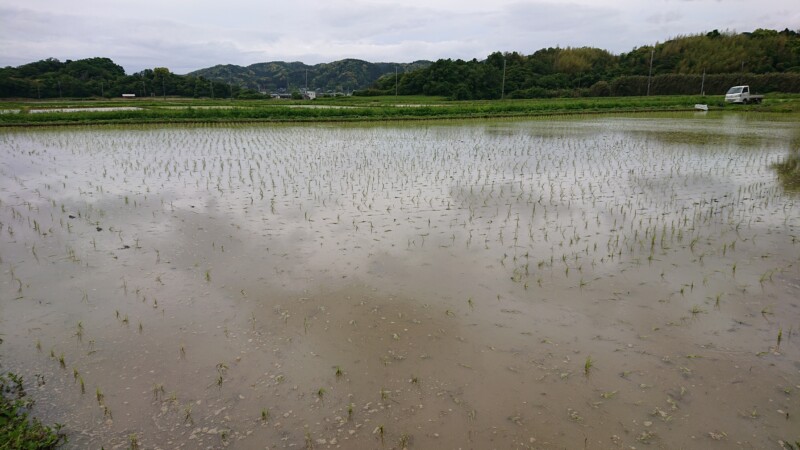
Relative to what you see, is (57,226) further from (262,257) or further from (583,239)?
(583,239)

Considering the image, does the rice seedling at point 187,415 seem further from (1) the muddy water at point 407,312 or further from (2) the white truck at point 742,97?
(2) the white truck at point 742,97

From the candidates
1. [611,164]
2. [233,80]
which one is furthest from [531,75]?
[233,80]

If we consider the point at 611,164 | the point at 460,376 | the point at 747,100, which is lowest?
the point at 460,376

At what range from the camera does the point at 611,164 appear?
9.77 meters

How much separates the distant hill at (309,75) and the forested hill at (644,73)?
55.1 m

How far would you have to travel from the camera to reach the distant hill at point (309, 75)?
108 metres

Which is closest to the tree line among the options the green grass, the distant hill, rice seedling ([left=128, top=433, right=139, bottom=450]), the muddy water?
the distant hill

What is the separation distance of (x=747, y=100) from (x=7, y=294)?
116 ft

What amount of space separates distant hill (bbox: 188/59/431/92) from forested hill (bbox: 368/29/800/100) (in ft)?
181

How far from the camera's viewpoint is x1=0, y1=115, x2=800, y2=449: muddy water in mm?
2469

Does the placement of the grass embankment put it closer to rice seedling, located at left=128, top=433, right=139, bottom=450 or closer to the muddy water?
the muddy water

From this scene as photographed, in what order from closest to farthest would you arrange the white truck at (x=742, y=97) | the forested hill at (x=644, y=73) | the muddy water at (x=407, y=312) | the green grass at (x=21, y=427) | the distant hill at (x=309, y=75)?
1. the green grass at (x=21, y=427)
2. the muddy water at (x=407, y=312)
3. the white truck at (x=742, y=97)
4. the forested hill at (x=644, y=73)
5. the distant hill at (x=309, y=75)

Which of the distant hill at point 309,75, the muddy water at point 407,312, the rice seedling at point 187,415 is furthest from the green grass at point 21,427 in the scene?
the distant hill at point 309,75

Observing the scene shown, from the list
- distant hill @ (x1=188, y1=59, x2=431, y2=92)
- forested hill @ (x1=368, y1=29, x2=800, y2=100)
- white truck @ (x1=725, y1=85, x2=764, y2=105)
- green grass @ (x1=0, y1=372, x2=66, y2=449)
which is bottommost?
green grass @ (x1=0, y1=372, x2=66, y2=449)
